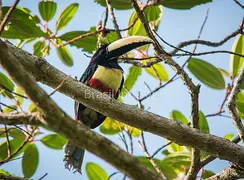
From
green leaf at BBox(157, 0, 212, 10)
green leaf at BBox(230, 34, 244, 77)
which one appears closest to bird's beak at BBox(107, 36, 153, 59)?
green leaf at BBox(157, 0, 212, 10)

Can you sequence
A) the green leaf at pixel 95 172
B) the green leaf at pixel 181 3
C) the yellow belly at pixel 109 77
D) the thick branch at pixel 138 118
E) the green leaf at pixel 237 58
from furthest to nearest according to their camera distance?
the yellow belly at pixel 109 77
the green leaf at pixel 237 58
the green leaf at pixel 95 172
the green leaf at pixel 181 3
the thick branch at pixel 138 118

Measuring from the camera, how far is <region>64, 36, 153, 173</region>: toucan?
11.9ft

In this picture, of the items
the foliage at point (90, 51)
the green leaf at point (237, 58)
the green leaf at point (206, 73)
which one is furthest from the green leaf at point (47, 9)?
the green leaf at point (237, 58)

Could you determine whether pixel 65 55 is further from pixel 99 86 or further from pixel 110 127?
pixel 110 127

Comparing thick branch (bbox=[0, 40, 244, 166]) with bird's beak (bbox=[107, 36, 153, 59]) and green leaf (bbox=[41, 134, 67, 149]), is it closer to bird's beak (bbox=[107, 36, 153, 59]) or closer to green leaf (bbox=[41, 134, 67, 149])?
bird's beak (bbox=[107, 36, 153, 59])

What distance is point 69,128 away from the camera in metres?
1.61

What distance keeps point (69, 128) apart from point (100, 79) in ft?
7.10

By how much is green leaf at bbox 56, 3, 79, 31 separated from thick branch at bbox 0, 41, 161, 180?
2042mm

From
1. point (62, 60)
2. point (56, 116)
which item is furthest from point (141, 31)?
point (56, 116)

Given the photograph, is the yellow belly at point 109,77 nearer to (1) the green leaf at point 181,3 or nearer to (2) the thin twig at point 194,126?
(1) the green leaf at point 181,3

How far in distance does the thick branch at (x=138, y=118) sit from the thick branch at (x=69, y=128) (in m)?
0.76

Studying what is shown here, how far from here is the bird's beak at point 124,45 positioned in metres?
3.28

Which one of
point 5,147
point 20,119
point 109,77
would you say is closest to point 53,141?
point 5,147

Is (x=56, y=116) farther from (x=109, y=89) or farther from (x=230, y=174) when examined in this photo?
(x=109, y=89)
